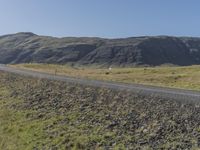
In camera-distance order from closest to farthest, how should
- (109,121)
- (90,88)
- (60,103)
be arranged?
(109,121), (60,103), (90,88)

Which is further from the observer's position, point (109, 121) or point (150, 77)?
point (150, 77)

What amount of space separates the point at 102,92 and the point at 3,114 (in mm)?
7135

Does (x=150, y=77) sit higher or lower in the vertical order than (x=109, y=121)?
lower

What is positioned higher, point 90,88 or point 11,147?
point 90,88

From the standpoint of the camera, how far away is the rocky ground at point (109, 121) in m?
17.2

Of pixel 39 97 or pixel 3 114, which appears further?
pixel 39 97

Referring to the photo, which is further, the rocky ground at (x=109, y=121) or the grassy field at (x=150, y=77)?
the grassy field at (x=150, y=77)

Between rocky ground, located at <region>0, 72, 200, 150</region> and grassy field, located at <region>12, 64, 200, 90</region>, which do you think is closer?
rocky ground, located at <region>0, 72, 200, 150</region>

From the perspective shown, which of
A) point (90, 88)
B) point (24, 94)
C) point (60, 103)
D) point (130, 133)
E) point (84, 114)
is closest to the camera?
point (130, 133)

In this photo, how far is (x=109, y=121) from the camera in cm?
2081

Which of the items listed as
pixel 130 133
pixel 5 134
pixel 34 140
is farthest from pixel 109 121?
pixel 5 134

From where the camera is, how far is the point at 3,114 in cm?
2897

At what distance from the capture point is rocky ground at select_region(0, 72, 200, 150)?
17234mm

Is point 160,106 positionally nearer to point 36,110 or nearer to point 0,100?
point 36,110
